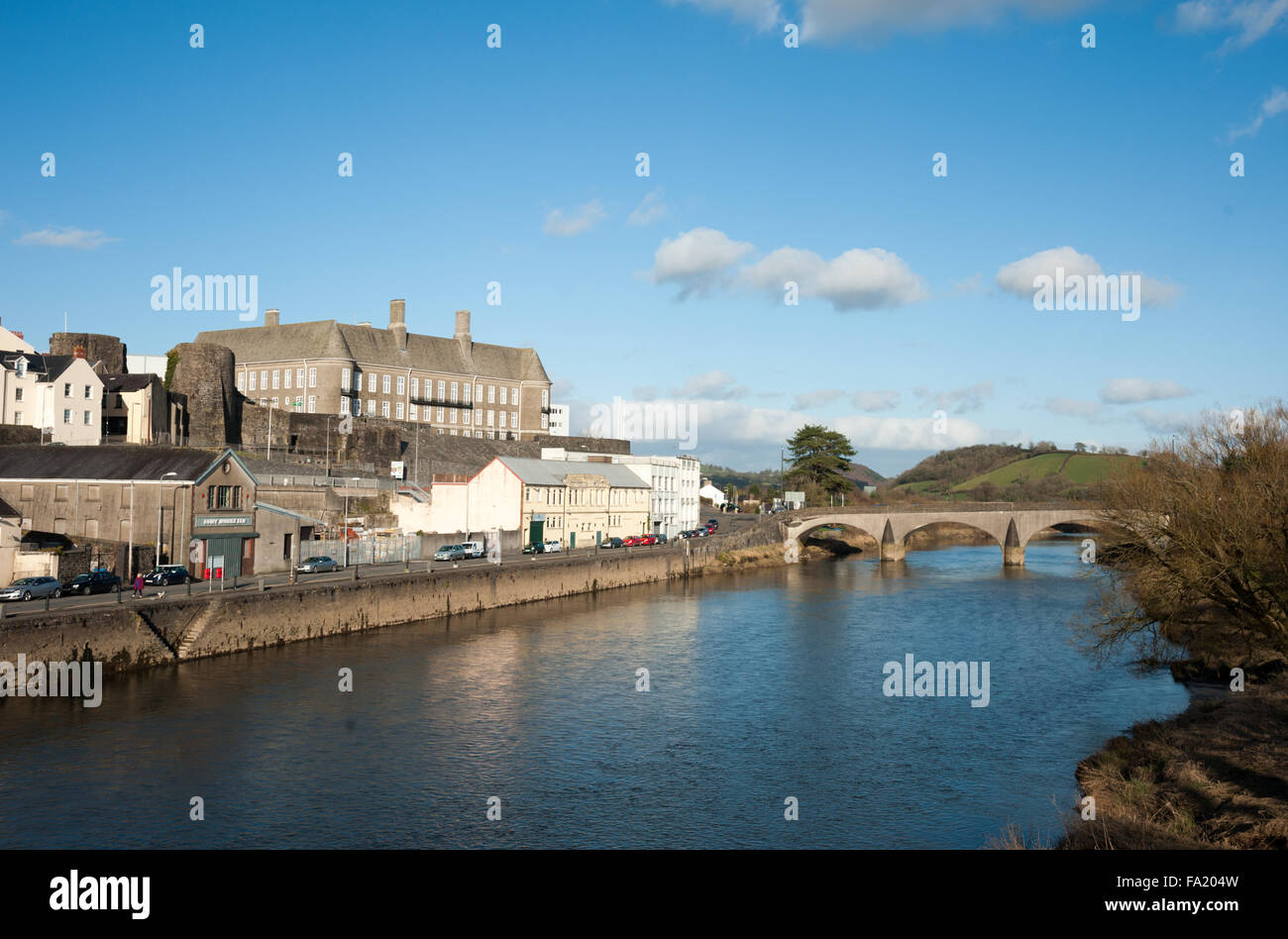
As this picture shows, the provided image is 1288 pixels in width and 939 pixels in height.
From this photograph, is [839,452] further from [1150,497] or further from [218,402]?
[1150,497]

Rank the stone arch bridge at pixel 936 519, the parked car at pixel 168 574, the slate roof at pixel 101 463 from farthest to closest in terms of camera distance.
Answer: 1. the stone arch bridge at pixel 936 519
2. the slate roof at pixel 101 463
3. the parked car at pixel 168 574

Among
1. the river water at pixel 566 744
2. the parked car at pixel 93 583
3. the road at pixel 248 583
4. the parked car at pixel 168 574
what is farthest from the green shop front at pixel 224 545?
the river water at pixel 566 744

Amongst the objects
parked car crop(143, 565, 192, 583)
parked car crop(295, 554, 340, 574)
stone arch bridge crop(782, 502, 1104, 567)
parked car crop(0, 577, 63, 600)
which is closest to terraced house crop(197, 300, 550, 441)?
stone arch bridge crop(782, 502, 1104, 567)

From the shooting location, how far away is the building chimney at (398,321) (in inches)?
4808

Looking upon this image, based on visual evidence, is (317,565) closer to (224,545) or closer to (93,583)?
(224,545)

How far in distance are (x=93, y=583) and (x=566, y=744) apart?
23756mm

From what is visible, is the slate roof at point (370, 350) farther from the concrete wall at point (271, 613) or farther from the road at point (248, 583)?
the concrete wall at point (271, 613)

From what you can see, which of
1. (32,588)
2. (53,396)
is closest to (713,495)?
(53,396)

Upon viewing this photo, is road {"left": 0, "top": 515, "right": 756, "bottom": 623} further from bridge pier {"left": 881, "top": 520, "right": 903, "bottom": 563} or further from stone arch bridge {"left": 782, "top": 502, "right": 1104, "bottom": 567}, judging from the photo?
bridge pier {"left": 881, "top": 520, "right": 903, "bottom": 563}

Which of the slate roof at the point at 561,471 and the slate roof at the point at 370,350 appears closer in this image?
the slate roof at the point at 561,471

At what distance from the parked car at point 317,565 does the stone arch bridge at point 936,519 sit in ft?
177

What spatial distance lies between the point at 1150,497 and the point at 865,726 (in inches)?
463

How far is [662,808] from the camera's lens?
24.0 m

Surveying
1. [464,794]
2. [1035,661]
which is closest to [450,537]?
[1035,661]
